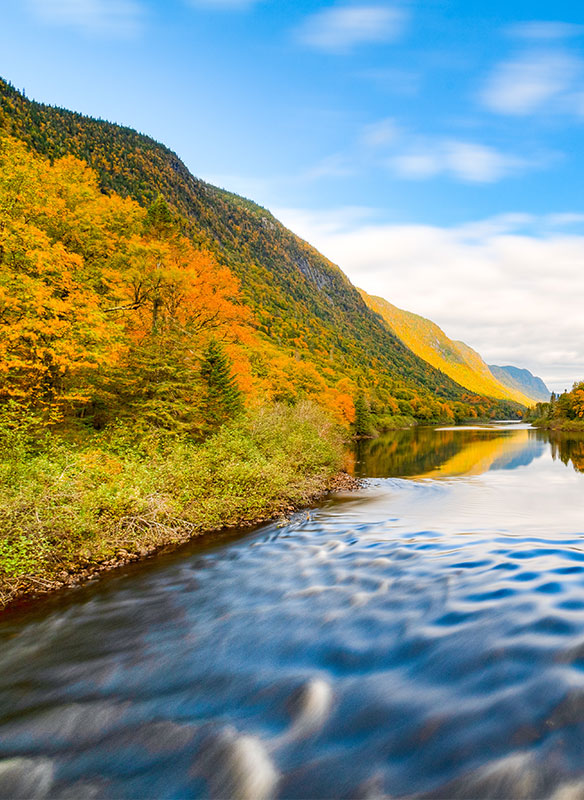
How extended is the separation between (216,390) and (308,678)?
17.0m

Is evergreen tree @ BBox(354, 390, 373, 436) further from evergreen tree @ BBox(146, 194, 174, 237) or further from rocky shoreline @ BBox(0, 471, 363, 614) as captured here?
rocky shoreline @ BBox(0, 471, 363, 614)

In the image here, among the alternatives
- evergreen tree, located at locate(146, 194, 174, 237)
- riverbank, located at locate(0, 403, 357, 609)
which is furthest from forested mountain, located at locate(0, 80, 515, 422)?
riverbank, located at locate(0, 403, 357, 609)

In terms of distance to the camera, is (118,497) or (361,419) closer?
(118,497)

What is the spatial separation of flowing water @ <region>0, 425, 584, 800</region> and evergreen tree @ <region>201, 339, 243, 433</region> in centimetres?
1075

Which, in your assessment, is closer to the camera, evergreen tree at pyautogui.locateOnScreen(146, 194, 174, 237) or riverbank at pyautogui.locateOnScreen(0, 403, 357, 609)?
riverbank at pyautogui.locateOnScreen(0, 403, 357, 609)

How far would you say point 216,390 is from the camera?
2155 cm

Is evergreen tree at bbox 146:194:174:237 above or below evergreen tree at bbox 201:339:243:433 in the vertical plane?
above

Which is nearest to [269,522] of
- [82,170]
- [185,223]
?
[82,170]

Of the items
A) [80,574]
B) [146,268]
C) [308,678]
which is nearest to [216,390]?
[146,268]

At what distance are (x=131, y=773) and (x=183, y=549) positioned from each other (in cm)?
787

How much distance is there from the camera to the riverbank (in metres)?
8.96

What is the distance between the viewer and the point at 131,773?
4402mm

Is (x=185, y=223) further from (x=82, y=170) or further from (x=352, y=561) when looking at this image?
(x=352, y=561)

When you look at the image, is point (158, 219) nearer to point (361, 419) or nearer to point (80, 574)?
point (80, 574)
